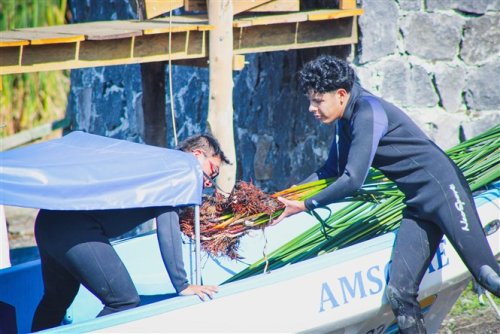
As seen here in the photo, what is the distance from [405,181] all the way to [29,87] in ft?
32.7

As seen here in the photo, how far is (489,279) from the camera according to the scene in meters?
4.39

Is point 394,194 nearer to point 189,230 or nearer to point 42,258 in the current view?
point 189,230

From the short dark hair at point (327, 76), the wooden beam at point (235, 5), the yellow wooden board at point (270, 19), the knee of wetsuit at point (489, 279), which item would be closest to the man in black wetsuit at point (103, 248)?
the short dark hair at point (327, 76)

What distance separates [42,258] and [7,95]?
9.14 metres

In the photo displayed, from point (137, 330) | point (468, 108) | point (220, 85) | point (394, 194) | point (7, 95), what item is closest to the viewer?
point (137, 330)

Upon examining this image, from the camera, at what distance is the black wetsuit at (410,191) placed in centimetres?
438

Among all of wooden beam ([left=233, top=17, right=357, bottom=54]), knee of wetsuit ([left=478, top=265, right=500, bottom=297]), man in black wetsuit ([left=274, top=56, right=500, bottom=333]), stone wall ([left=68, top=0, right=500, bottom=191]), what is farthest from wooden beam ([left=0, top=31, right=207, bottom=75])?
knee of wetsuit ([left=478, top=265, right=500, bottom=297])

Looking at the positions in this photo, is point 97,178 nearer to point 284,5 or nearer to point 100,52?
point 100,52

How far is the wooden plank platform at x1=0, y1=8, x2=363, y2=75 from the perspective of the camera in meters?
5.71

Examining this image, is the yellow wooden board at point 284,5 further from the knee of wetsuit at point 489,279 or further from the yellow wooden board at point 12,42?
the knee of wetsuit at point 489,279

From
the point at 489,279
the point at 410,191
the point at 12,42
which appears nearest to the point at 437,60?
the point at 410,191

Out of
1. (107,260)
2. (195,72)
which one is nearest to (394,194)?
(107,260)

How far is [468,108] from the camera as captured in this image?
22.3ft

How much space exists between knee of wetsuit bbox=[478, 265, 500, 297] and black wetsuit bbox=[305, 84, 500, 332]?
0.06 feet
